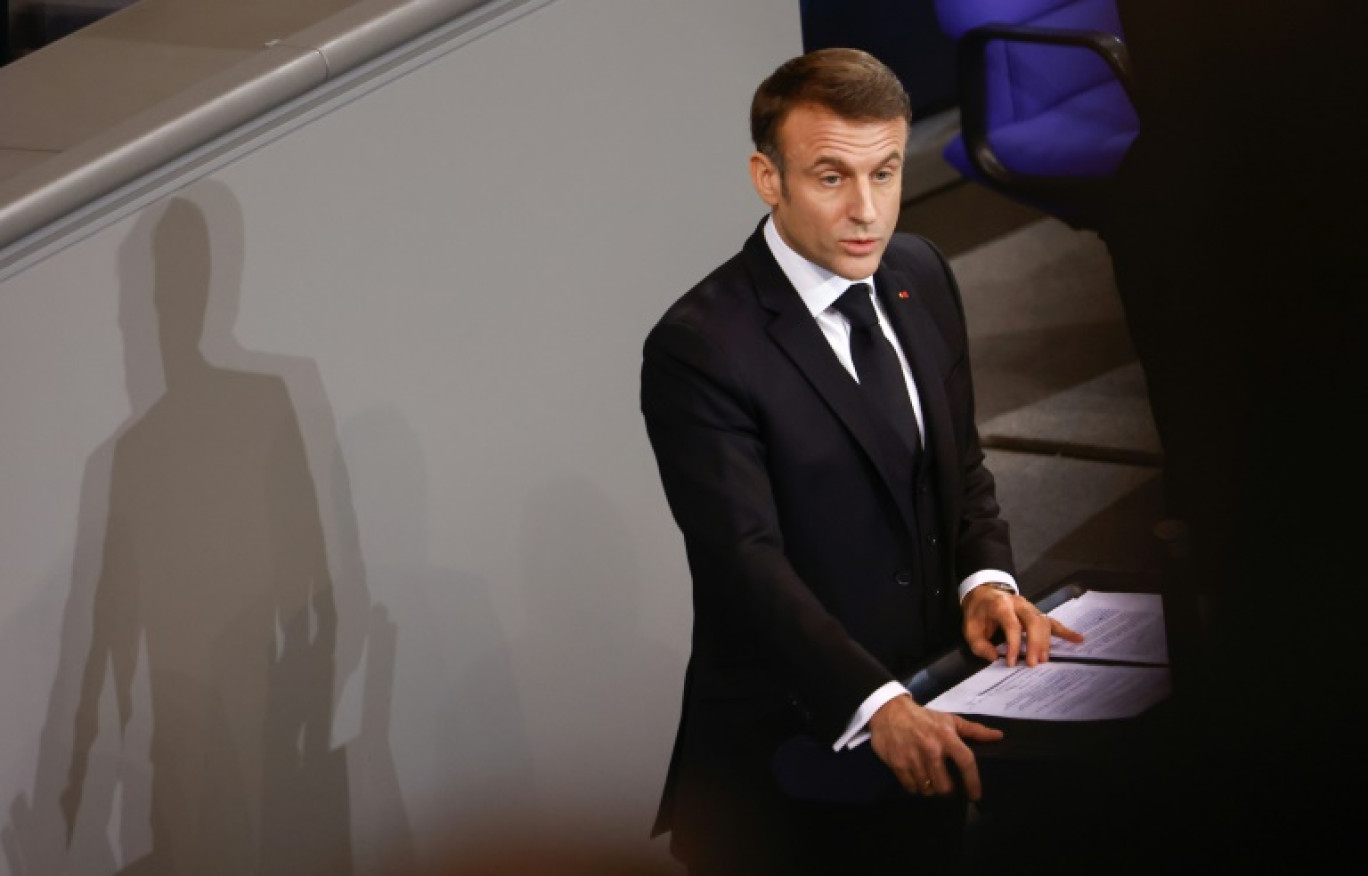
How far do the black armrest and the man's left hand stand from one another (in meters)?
0.49

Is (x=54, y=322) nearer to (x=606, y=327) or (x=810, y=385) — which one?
(x=606, y=327)

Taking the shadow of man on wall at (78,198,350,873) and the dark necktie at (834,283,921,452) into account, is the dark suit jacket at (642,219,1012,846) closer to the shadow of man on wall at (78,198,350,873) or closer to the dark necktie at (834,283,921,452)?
the dark necktie at (834,283,921,452)

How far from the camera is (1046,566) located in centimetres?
202

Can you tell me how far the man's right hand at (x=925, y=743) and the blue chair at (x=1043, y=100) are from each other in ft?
1.82

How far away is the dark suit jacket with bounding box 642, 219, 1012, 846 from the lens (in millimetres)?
1669

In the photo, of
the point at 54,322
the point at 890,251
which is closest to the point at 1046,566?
the point at 890,251

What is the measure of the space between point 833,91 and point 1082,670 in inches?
24.6

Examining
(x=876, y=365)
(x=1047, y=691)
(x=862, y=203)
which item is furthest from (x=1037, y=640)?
(x=862, y=203)

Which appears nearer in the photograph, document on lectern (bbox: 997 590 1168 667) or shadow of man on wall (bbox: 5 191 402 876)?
document on lectern (bbox: 997 590 1168 667)

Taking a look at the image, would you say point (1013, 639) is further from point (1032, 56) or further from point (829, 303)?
point (1032, 56)

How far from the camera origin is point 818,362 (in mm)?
1699

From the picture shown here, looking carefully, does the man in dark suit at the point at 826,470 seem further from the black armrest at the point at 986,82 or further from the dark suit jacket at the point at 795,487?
the black armrest at the point at 986,82

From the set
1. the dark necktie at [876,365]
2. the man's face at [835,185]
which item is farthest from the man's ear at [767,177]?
the dark necktie at [876,365]

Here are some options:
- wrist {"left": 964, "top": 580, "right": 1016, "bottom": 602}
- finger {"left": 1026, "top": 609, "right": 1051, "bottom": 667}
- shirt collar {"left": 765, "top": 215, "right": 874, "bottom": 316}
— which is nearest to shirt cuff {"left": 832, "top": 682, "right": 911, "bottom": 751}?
finger {"left": 1026, "top": 609, "right": 1051, "bottom": 667}
